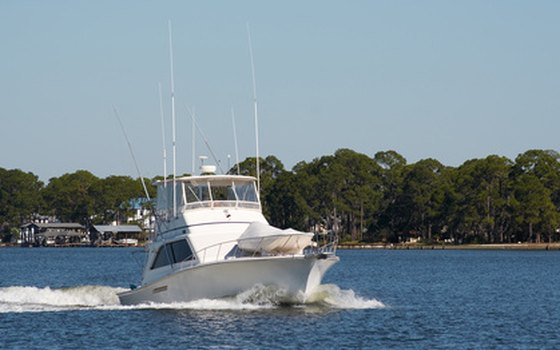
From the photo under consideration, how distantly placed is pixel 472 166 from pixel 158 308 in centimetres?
13150

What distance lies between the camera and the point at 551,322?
44000 mm

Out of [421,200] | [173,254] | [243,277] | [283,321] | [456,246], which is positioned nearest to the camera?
[283,321]

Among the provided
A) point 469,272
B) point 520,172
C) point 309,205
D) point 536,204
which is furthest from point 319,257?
point 309,205

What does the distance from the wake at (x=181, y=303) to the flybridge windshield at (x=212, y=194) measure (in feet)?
14.6

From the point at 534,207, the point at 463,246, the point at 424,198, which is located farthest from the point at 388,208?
the point at 534,207

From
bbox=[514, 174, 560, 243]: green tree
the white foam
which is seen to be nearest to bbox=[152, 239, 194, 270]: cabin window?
the white foam

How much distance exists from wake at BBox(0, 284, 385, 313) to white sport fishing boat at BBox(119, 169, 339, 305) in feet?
0.94

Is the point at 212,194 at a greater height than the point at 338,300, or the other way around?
the point at 212,194

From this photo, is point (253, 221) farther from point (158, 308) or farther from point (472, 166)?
point (472, 166)

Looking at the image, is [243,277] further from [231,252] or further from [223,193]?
[223,193]

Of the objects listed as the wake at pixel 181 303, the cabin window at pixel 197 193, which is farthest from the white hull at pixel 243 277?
the cabin window at pixel 197 193

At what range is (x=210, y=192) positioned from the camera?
46344 mm

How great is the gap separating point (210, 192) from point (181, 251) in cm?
325

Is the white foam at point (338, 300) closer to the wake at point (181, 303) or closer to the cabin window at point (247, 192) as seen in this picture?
the wake at point (181, 303)
